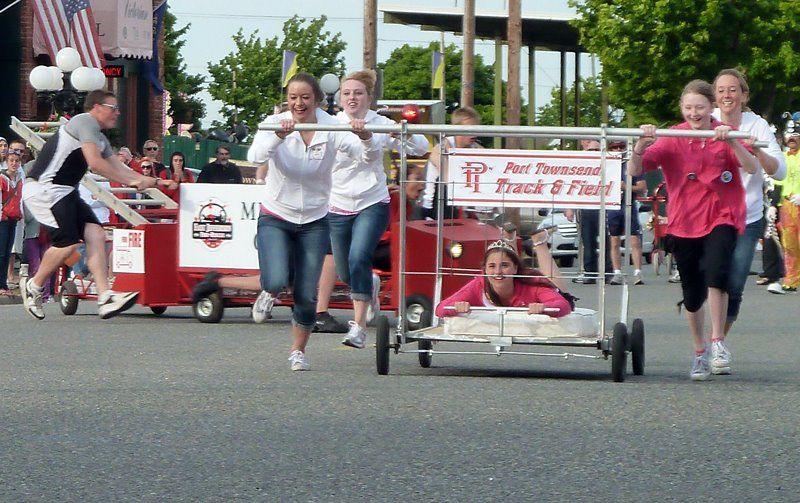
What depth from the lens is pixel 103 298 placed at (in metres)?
13.9

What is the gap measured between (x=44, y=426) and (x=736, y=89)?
467cm

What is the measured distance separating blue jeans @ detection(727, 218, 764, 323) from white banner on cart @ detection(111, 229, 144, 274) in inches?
249

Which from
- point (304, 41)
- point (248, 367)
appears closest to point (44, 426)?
point (248, 367)

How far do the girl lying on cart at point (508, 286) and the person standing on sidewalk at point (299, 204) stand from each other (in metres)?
0.82

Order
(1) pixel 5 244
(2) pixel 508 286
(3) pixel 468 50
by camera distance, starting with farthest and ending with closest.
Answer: (3) pixel 468 50
(1) pixel 5 244
(2) pixel 508 286

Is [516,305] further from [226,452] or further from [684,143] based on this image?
[226,452]

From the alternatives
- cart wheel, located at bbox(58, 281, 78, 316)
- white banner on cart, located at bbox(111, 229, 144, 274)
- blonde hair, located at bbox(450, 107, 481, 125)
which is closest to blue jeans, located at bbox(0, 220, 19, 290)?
cart wheel, located at bbox(58, 281, 78, 316)

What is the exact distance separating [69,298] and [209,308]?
185 centimetres

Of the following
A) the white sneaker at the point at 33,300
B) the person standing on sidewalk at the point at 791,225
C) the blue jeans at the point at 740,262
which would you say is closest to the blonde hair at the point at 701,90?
the blue jeans at the point at 740,262

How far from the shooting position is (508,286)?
395 inches

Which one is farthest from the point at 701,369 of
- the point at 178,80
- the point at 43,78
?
the point at 178,80

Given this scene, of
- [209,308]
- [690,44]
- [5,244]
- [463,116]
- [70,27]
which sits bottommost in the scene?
[209,308]

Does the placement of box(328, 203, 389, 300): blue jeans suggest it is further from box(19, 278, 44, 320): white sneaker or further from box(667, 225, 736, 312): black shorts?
box(19, 278, 44, 320): white sneaker

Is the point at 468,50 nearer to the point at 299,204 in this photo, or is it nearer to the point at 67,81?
the point at 67,81
